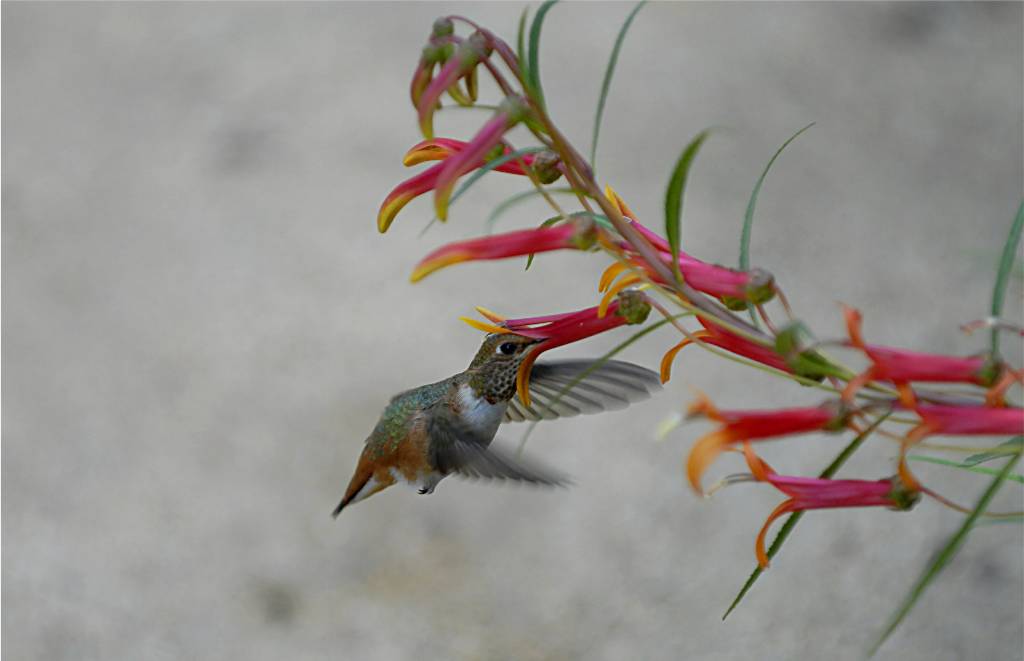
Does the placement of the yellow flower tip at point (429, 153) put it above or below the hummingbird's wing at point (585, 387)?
above

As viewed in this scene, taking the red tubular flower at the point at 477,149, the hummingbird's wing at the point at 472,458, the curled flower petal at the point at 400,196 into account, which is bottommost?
the hummingbird's wing at the point at 472,458

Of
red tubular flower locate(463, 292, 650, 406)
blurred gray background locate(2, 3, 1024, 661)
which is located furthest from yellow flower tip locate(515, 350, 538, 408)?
blurred gray background locate(2, 3, 1024, 661)

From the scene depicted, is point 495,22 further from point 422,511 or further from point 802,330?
point 802,330

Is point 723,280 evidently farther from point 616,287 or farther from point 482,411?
point 482,411

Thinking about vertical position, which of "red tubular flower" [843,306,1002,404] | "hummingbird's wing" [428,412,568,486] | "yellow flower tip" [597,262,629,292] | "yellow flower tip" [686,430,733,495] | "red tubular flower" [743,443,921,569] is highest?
"yellow flower tip" [597,262,629,292]

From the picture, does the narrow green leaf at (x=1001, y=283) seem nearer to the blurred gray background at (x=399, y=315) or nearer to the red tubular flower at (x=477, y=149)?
the red tubular flower at (x=477, y=149)

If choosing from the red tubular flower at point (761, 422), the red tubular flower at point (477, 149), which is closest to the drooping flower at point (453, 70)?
the red tubular flower at point (477, 149)

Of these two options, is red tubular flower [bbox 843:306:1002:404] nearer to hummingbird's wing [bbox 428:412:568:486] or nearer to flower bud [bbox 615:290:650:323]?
flower bud [bbox 615:290:650:323]

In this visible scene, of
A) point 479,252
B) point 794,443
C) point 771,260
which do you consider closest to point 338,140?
point 771,260
